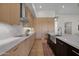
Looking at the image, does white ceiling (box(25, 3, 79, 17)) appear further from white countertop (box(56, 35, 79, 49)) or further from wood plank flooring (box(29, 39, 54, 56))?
white countertop (box(56, 35, 79, 49))

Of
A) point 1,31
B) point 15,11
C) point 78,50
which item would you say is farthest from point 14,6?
point 78,50

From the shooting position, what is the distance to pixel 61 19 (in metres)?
11.9

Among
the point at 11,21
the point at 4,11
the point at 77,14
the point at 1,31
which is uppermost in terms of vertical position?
the point at 77,14

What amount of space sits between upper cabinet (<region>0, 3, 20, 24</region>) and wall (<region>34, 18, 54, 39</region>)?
9192 millimetres

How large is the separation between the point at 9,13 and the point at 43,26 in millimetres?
9635

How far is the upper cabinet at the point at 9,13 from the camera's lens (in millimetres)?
3391

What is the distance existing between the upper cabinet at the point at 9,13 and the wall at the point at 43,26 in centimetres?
919

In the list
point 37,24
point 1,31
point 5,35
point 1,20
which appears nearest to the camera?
point 1,20

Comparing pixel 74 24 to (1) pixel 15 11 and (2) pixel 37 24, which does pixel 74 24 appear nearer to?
(2) pixel 37 24

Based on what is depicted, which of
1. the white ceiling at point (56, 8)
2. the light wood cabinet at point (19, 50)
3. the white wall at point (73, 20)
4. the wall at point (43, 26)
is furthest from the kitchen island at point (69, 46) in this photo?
the wall at point (43, 26)

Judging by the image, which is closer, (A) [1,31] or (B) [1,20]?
(B) [1,20]

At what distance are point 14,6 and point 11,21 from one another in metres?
0.48

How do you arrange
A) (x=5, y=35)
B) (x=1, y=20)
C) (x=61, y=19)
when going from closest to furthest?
(x=1, y=20) → (x=5, y=35) → (x=61, y=19)

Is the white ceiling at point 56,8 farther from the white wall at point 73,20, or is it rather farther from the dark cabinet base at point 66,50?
the dark cabinet base at point 66,50
